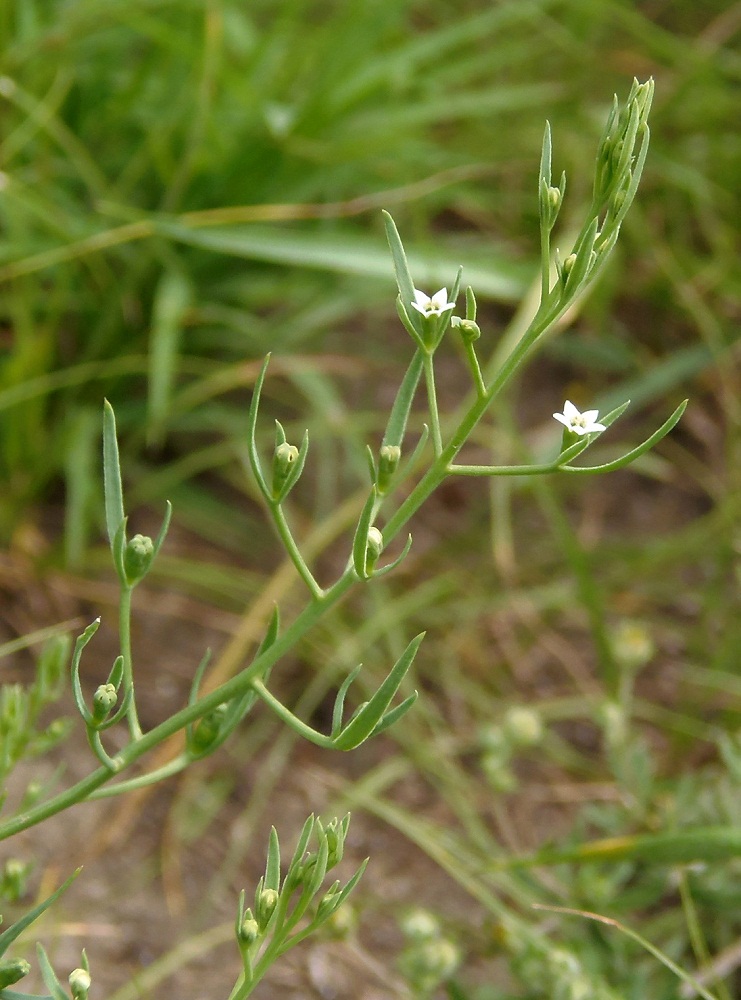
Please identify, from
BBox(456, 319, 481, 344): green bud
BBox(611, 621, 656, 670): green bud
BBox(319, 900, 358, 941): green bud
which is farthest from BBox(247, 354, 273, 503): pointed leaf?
BBox(611, 621, 656, 670): green bud

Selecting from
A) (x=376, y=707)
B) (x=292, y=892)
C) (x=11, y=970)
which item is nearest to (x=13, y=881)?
(x=11, y=970)

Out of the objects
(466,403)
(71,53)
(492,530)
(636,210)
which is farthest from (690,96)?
(71,53)

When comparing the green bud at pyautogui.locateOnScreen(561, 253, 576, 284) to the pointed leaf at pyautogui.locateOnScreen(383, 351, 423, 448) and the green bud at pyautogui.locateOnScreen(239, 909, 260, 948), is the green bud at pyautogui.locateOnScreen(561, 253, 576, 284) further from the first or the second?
the green bud at pyautogui.locateOnScreen(239, 909, 260, 948)

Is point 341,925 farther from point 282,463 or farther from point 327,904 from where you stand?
point 282,463

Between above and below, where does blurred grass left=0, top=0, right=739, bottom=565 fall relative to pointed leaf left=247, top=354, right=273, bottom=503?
below

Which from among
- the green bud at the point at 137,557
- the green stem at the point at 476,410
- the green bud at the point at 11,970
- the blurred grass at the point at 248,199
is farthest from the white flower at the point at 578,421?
the blurred grass at the point at 248,199

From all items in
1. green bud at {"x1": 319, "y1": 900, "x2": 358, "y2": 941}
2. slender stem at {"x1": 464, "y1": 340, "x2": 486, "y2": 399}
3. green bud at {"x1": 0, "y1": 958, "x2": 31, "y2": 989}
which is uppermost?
slender stem at {"x1": 464, "y1": 340, "x2": 486, "y2": 399}

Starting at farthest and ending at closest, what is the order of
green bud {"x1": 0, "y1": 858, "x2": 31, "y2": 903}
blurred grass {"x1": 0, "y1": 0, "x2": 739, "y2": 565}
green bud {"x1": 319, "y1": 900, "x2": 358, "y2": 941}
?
blurred grass {"x1": 0, "y1": 0, "x2": 739, "y2": 565}, green bud {"x1": 319, "y1": 900, "x2": 358, "y2": 941}, green bud {"x1": 0, "y1": 858, "x2": 31, "y2": 903}
